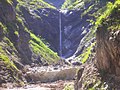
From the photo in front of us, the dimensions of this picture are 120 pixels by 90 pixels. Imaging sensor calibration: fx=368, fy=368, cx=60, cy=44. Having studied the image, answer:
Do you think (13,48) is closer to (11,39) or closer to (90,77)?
(11,39)

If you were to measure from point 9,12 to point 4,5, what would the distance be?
3138 mm

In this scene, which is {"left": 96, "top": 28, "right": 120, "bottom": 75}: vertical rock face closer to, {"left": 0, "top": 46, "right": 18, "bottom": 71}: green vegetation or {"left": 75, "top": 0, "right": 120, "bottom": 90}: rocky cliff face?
{"left": 75, "top": 0, "right": 120, "bottom": 90}: rocky cliff face

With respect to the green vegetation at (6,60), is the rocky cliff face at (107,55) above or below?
below

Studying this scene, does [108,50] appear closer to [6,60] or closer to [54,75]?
[6,60]

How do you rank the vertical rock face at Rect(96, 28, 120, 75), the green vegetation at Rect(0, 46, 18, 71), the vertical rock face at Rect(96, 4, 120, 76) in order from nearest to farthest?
the vertical rock face at Rect(96, 28, 120, 75) → the vertical rock face at Rect(96, 4, 120, 76) → the green vegetation at Rect(0, 46, 18, 71)

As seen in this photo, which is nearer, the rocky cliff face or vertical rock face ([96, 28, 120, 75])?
vertical rock face ([96, 28, 120, 75])

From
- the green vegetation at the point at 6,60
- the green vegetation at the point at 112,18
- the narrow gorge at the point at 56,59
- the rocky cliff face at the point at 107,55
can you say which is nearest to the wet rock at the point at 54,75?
the narrow gorge at the point at 56,59

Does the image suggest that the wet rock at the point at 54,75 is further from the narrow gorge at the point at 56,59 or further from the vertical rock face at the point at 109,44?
the vertical rock face at the point at 109,44

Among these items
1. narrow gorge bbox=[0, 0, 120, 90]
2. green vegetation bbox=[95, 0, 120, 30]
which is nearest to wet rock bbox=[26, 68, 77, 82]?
narrow gorge bbox=[0, 0, 120, 90]

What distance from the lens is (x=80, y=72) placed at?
47.0 meters

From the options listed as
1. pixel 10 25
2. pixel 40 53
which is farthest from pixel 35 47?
pixel 10 25

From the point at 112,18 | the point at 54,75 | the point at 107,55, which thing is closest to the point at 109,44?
the point at 107,55

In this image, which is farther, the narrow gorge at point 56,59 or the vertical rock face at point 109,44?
the narrow gorge at point 56,59

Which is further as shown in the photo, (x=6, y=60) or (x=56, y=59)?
(x=56, y=59)
